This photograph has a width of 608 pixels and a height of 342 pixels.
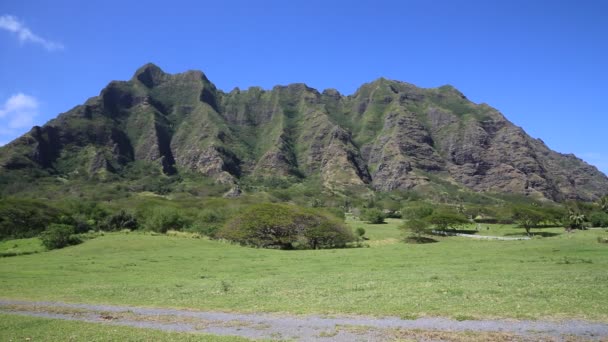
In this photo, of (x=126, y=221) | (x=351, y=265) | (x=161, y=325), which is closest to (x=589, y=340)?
(x=161, y=325)

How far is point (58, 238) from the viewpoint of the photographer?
75000 mm

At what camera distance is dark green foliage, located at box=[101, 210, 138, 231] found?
114m

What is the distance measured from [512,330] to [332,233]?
6756 cm

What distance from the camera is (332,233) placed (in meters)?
83.6

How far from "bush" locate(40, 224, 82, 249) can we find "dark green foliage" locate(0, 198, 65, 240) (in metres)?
24.9

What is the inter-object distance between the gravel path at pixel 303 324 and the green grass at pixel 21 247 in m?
54.5

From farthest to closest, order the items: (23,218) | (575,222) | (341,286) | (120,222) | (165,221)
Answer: (120,222) < (575,222) < (165,221) < (23,218) < (341,286)

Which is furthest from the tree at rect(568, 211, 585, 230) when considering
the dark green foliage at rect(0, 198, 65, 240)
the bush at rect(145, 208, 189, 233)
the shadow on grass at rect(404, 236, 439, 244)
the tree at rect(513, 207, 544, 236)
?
the dark green foliage at rect(0, 198, 65, 240)

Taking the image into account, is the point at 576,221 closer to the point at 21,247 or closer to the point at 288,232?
the point at 288,232

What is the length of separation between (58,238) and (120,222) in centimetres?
4151

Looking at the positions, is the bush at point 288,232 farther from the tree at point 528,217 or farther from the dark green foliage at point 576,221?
the dark green foliage at point 576,221

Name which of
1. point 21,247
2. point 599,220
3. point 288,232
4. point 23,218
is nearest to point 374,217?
point 288,232

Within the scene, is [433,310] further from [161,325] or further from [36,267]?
[36,267]

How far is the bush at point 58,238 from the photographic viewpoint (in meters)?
74.2
